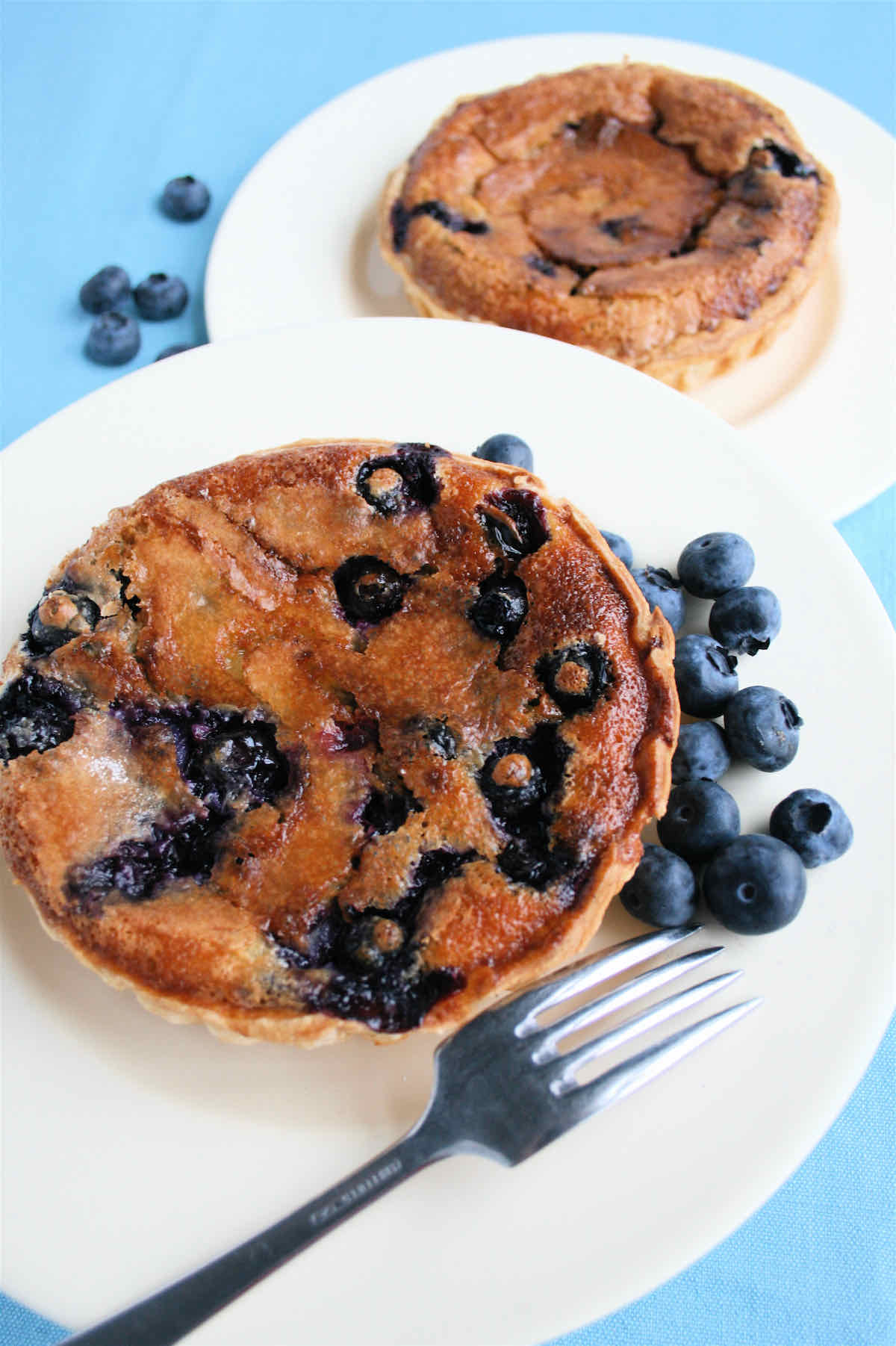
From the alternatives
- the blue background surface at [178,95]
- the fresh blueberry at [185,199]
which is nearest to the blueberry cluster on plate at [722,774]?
the blue background surface at [178,95]

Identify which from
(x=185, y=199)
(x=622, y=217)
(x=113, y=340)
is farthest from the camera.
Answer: (x=185, y=199)

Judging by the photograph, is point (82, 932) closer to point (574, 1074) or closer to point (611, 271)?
point (574, 1074)

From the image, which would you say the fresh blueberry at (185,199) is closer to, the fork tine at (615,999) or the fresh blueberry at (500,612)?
the fresh blueberry at (500,612)

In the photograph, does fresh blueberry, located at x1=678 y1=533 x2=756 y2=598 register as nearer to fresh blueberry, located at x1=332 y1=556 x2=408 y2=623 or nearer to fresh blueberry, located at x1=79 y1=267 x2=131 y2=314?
fresh blueberry, located at x1=332 y1=556 x2=408 y2=623

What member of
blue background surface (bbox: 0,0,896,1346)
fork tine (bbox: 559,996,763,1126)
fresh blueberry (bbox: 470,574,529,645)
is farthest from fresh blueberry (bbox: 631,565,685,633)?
blue background surface (bbox: 0,0,896,1346)

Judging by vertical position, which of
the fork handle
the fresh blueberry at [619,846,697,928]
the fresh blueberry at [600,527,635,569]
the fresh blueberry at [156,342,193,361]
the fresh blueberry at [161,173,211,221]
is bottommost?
the fork handle

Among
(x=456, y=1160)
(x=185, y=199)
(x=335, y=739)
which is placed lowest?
(x=456, y=1160)

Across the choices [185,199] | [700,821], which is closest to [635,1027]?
[700,821]

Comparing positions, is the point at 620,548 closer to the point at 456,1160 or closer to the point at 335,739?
the point at 335,739
